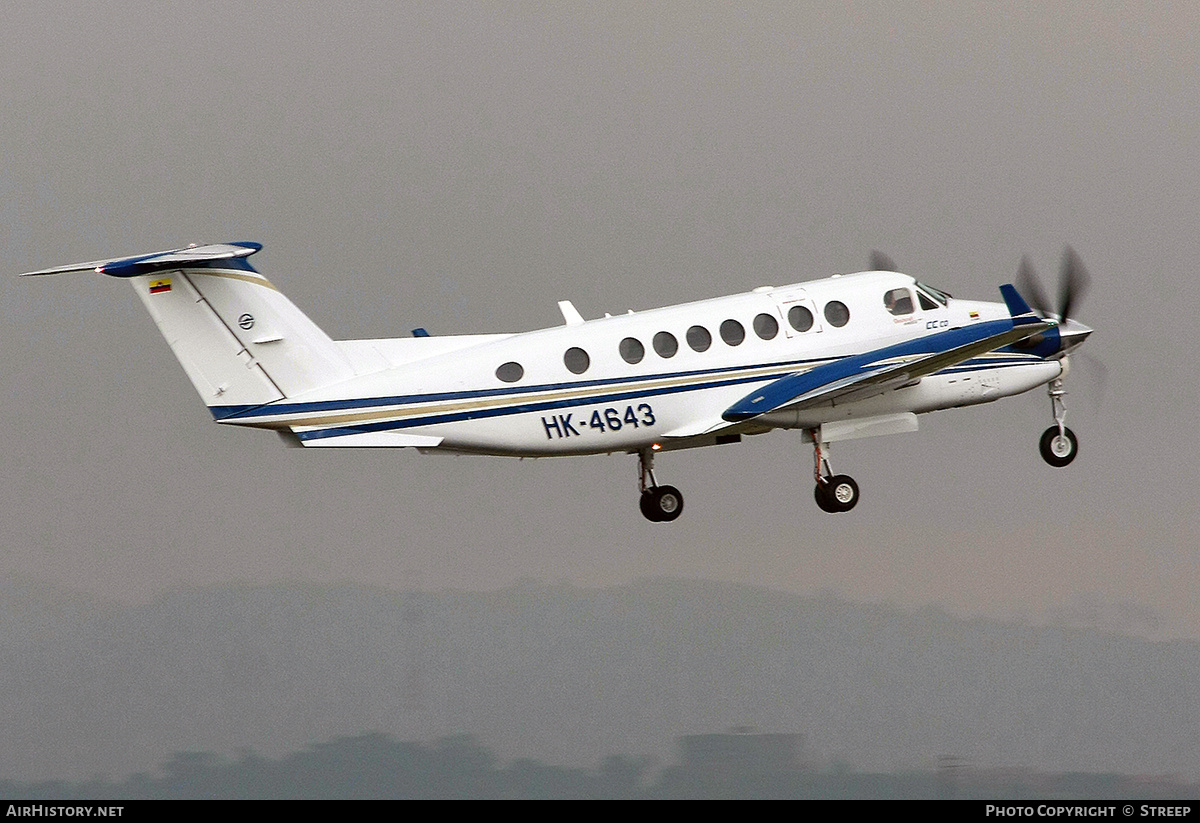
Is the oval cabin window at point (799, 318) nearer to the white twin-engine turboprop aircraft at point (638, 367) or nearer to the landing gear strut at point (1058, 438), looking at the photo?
the white twin-engine turboprop aircraft at point (638, 367)

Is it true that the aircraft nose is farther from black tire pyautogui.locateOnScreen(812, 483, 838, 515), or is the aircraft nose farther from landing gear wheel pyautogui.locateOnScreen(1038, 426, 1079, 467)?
black tire pyautogui.locateOnScreen(812, 483, 838, 515)

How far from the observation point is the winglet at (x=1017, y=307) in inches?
1051

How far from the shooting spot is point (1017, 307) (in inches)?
1056

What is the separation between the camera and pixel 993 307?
29719 millimetres

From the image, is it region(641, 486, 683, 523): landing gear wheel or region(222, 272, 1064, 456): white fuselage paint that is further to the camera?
region(641, 486, 683, 523): landing gear wheel

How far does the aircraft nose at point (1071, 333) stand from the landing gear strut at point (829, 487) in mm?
4963

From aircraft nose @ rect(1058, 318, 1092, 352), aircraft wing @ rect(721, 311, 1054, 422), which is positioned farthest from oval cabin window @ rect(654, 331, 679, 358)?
aircraft nose @ rect(1058, 318, 1092, 352)

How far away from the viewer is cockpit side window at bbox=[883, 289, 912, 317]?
2853cm

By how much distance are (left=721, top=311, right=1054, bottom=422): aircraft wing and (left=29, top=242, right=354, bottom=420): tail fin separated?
7.54 metres

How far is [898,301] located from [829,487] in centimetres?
362

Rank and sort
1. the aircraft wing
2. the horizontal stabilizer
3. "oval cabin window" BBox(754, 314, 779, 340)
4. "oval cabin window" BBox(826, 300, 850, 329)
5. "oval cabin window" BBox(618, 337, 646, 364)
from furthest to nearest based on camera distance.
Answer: "oval cabin window" BBox(826, 300, 850, 329) → "oval cabin window" BBox(754, 314, 779, 340) → the aircraft wing → "oval cabin window" BBox(618, 337, 646, 364) → the horizontal stabilizer

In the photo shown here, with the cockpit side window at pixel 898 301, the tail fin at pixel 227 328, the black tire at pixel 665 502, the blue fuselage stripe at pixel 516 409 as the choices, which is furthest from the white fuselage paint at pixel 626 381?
the black tire at pixel 665 502
